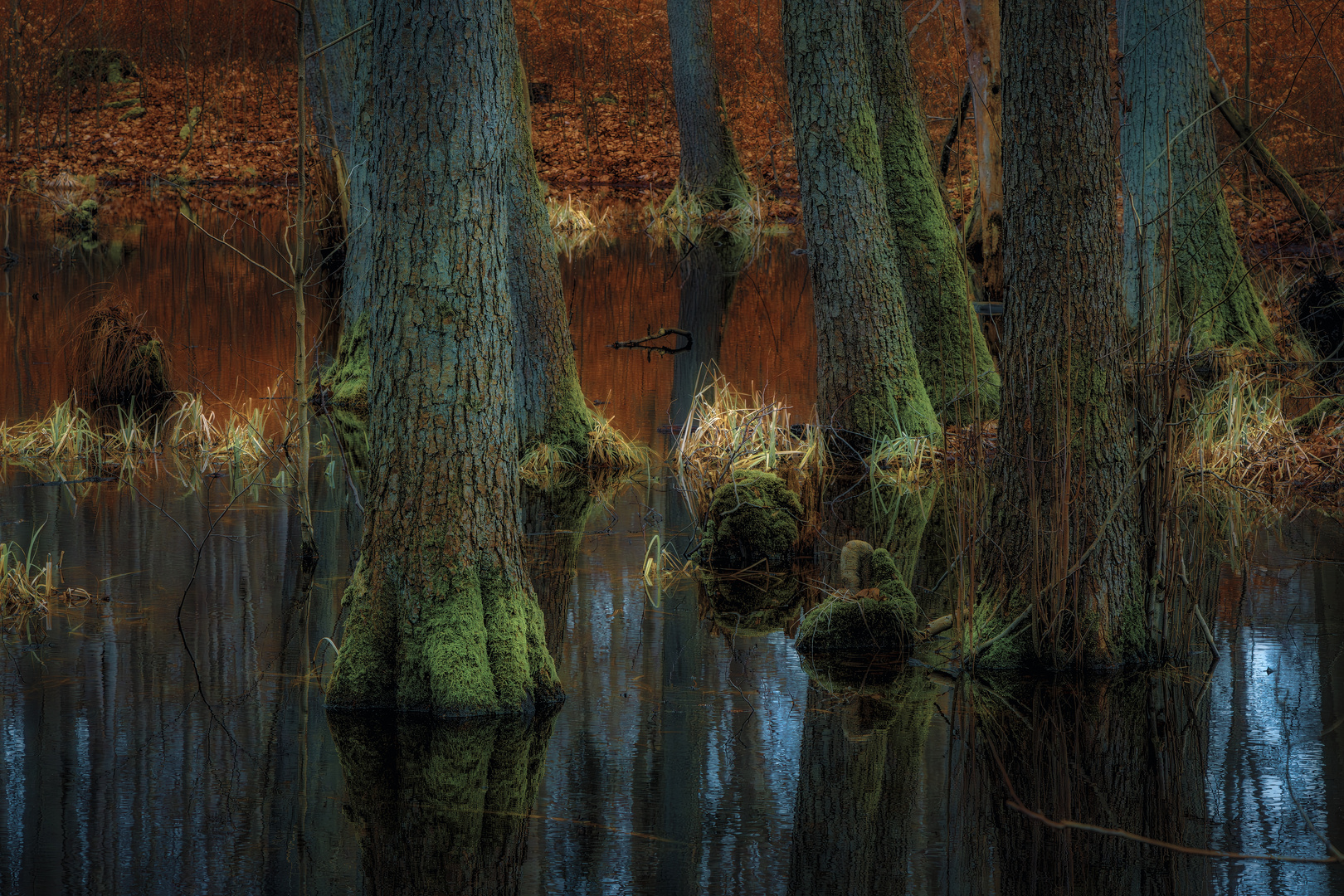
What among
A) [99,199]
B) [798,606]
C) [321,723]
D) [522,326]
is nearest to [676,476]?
[522,326]

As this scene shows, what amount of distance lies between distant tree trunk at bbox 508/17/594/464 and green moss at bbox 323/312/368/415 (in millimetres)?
2679

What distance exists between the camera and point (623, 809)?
14.7ft

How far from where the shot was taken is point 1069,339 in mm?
5602

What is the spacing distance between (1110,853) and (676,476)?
19.7 feet

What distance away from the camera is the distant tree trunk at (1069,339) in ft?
18.4

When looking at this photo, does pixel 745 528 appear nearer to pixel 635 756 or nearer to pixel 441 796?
pixel 635 756

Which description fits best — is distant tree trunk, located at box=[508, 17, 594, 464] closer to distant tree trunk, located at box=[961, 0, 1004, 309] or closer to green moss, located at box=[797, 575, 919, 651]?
green moss, located at box=[797, 575, 919, 651]

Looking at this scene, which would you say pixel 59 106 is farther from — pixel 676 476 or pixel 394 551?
pixel 394 551

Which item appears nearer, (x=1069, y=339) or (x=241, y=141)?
(x=1069, y=339)

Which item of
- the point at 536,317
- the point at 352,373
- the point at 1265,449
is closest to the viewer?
the point at 1265,449

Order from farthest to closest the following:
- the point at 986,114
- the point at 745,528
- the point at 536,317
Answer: the point at 986,114 → the point at 536,317 → the point at 745,528

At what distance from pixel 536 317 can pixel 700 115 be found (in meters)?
14.1

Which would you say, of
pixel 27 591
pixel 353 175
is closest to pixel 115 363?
pixel 353 175

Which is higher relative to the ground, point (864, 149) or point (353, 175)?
point (353, 175)
